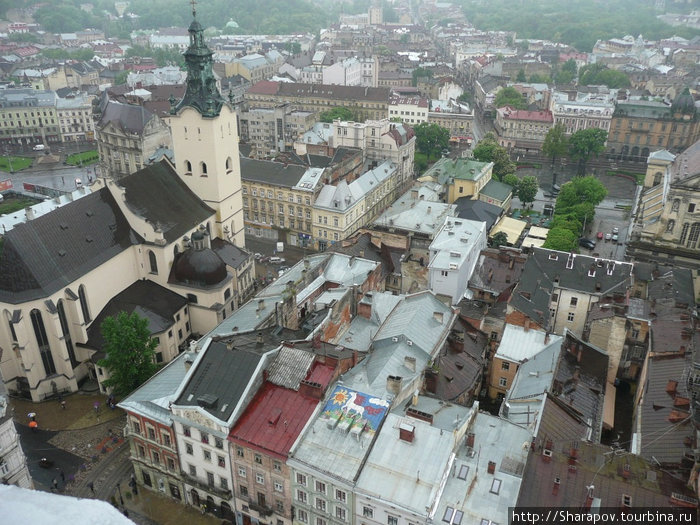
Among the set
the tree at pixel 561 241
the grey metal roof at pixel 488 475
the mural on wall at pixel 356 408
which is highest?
the mural on wall at pixel 356 408

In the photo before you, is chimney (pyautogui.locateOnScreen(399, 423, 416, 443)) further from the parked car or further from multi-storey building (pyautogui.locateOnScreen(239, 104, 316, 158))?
multi-storey building (pyautogui.locateOnScreen(239, 104, 316, 158))

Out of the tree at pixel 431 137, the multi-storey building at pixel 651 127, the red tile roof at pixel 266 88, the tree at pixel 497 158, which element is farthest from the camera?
the red tile roof at pixel 266 88

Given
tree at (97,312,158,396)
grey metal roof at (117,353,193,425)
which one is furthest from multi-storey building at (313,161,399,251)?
grey metal roof at (117,353,193,425)

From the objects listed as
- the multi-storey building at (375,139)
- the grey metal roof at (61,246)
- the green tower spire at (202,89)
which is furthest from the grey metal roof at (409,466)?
the multi-storey building at (375,139)

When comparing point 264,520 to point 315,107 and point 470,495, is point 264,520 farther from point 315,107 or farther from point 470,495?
point 315,107

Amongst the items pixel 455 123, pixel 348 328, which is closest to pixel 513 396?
pixel 348 328

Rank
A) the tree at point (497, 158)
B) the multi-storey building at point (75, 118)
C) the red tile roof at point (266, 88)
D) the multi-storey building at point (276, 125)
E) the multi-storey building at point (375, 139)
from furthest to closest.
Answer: the red tile roof at point (266, 88) → the multi-storey building at point (75, 118) → the multi-storey building at point (276, 125) → the tree at point (497, 158) → the multi-storey building at point (375, 139)

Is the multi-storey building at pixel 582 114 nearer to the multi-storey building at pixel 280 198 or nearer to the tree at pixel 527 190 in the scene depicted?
the tree at pixel 527 190
